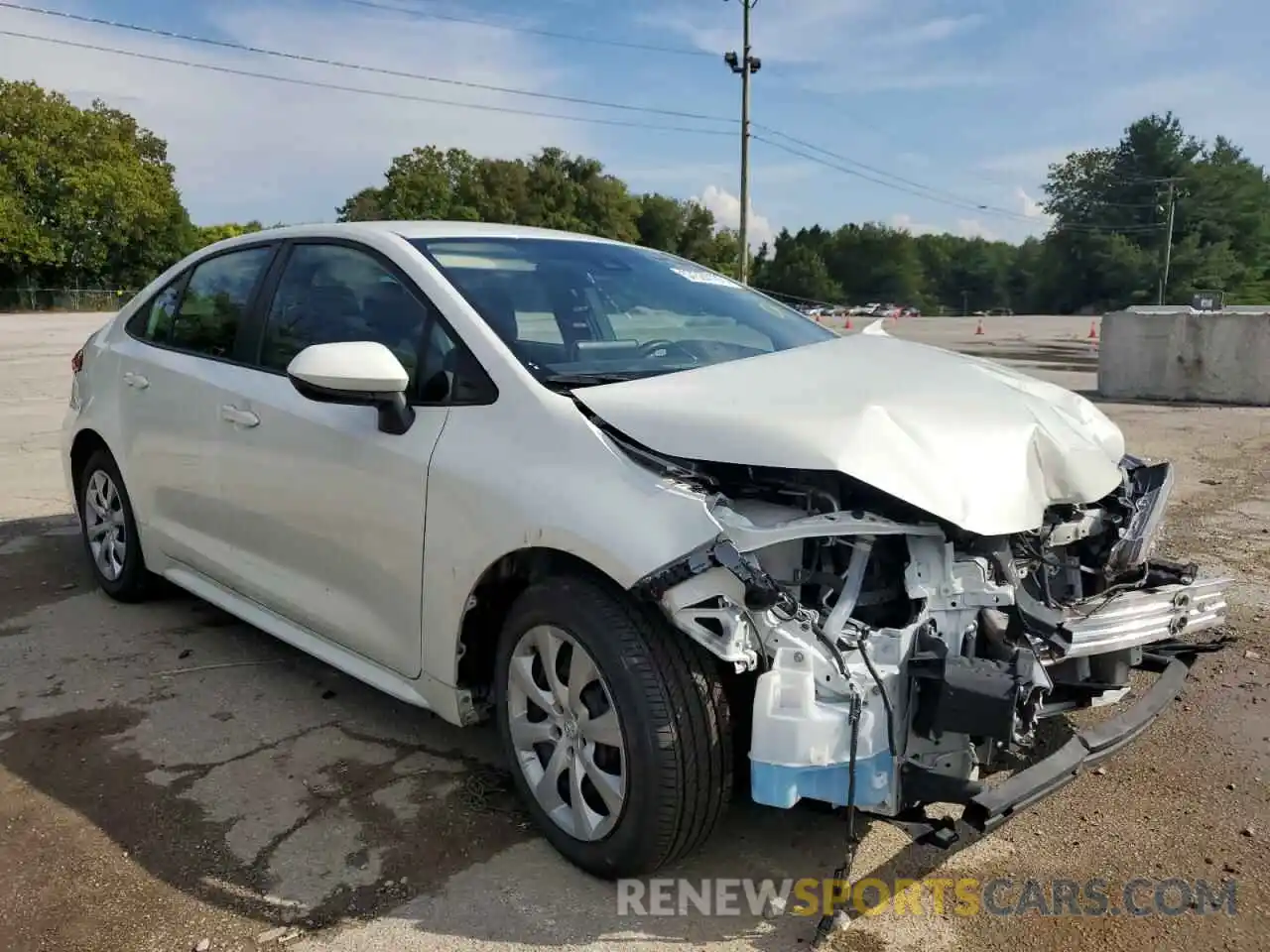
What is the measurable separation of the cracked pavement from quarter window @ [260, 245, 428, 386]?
1.28 metres

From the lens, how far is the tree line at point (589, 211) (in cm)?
5328

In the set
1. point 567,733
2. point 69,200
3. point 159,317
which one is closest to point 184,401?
point 159,317

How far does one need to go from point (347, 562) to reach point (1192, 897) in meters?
2.56

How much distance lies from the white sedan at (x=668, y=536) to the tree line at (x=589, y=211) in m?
48.1

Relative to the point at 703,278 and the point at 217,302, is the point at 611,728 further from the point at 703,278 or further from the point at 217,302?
the point at 217,302

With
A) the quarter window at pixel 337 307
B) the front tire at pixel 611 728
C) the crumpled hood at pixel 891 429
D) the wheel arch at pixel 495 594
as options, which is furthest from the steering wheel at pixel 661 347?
the front tire at pixel 611 728

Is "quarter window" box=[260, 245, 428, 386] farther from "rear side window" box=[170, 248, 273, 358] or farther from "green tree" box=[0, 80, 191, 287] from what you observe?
"green tree" box=[0, 80, 191, 287]

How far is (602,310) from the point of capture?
345cm

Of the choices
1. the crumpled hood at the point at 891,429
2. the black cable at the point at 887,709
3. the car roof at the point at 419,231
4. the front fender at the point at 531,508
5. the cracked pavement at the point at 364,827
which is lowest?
the cracked pavement at the point at 364,827

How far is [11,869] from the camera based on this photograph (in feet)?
8.90

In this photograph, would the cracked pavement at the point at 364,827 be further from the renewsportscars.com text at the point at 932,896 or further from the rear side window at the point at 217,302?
the rear side window at the point at 217,302

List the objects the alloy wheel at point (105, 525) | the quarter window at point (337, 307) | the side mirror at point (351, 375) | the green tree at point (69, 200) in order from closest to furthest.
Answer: the side mirror at point (351, 375), the quarter window at point (337, 307), the alloy wheel at point (105, 525), the green tree at point (69, 200)

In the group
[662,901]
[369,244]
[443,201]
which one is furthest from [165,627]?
[443,201]

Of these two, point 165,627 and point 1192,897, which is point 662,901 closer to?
point 1192,897
